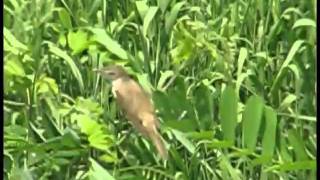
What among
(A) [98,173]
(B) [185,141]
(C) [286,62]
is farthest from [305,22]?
(A) [98,173]

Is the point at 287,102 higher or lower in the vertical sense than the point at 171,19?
lower

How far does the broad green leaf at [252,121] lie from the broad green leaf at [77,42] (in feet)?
0.95

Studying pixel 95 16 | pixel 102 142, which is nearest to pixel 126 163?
pixel 102 142

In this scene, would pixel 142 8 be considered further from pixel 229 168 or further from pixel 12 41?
pixel 229 168

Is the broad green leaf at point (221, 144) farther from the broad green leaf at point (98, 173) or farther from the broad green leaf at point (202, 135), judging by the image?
the broad green leaf at point (98, 173)

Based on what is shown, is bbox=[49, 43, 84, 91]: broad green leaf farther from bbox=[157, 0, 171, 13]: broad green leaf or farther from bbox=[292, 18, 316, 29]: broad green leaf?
bbox=[292, 18, 316, 29]: broad green leaf

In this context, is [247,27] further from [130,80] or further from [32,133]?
[32,133]

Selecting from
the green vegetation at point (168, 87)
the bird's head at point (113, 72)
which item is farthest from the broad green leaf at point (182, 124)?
the bird's head at point (113, 72)

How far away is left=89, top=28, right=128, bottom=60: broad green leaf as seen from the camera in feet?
5.09

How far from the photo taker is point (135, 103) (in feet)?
4.72

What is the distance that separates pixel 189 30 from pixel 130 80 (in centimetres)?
16

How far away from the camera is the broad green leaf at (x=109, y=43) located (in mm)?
1553

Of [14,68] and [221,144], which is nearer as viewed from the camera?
[221,144]

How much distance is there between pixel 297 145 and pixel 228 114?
10 cm
